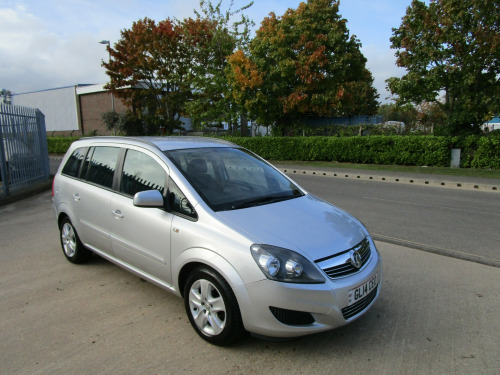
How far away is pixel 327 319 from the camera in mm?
2707

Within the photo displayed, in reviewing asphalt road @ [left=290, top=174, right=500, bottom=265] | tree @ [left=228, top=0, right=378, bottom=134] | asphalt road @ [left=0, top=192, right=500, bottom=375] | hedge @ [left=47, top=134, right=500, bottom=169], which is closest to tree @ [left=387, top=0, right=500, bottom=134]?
hedge @ [left=47, top=134, right=500, bottom=169]

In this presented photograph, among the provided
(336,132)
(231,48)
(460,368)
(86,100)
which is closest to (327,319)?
(460,368)

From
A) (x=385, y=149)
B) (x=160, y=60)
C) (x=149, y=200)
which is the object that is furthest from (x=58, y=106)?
(x=149, y=200)

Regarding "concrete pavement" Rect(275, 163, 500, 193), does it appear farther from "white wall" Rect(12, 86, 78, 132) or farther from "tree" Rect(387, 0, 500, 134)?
"white wall" Rect(12, 86, 78, 132)

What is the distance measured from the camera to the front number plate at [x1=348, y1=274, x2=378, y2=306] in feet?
9.17

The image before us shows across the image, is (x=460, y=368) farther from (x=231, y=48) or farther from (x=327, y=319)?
(x=231, y=48)

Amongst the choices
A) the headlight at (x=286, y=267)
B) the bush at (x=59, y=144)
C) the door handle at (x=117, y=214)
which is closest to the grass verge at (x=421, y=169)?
the headlight at (x=286, y=267)

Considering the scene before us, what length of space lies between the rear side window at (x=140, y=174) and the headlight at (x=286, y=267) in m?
1.29

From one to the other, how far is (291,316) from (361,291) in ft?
2.03

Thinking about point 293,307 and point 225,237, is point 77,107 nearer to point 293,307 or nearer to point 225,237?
point 225,237

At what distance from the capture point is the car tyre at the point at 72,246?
468 cm

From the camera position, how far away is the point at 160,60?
26875mm

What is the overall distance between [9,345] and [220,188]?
2191mm

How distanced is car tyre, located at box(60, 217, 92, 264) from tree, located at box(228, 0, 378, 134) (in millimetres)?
18256
